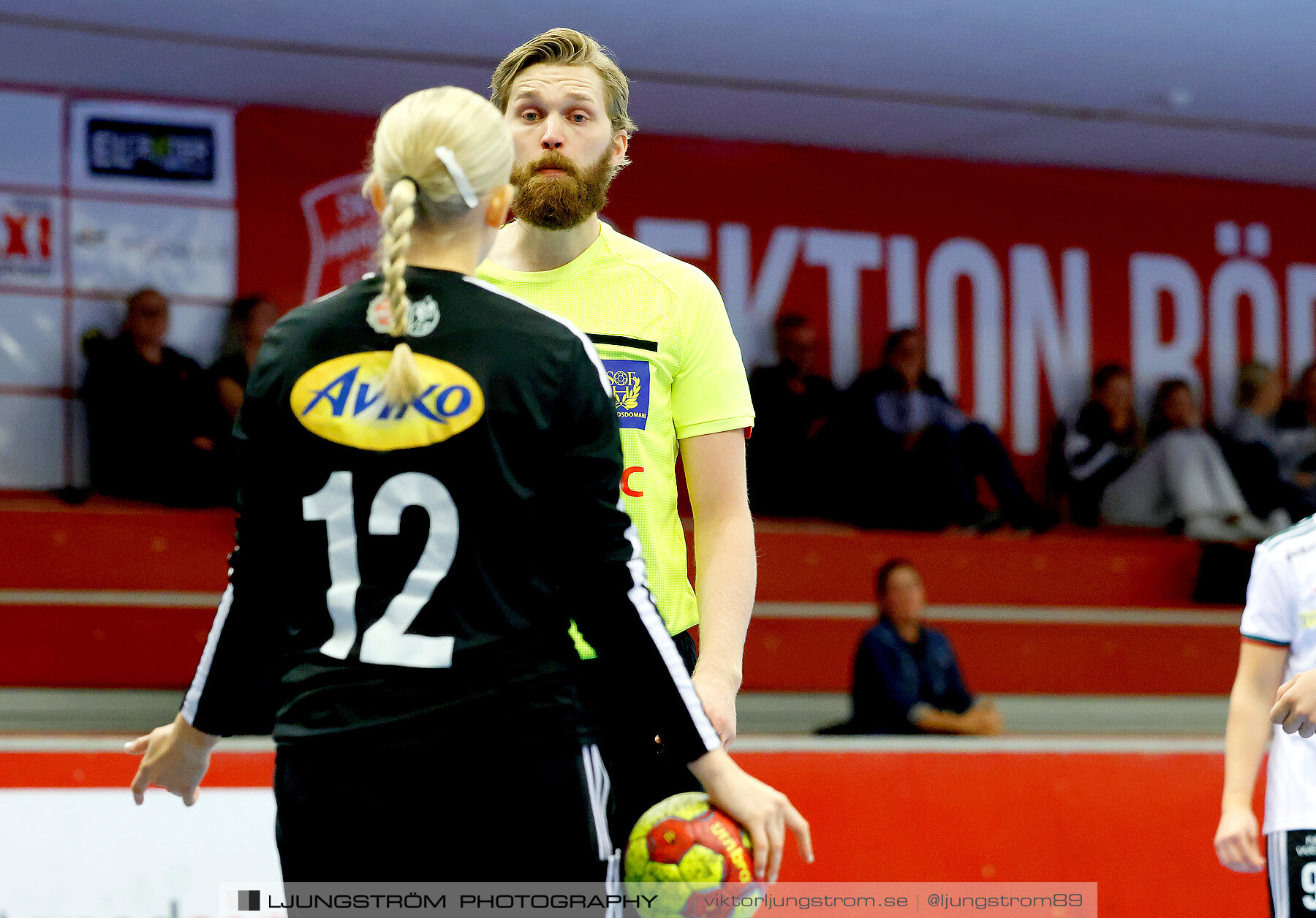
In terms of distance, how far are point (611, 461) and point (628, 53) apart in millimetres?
6146

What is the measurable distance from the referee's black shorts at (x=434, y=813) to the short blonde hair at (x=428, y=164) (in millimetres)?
401

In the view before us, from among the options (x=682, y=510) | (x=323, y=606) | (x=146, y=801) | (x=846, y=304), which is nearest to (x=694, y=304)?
(x=323, y=606)

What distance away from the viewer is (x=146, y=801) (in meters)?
3.93

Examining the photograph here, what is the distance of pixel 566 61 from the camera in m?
2.36

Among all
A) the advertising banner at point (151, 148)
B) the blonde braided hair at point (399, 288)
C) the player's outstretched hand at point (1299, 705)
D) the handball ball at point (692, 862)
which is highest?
the advertising banner at point (151, 148)

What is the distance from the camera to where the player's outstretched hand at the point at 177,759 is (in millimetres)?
1908

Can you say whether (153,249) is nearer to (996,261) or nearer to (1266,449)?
(996,261)

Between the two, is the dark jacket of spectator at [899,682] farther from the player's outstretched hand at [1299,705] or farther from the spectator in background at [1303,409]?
the spectator in background at [1303,409]

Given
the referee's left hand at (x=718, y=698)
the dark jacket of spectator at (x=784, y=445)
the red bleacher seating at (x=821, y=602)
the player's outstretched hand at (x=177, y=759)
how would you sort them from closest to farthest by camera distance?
1. the player's outstretched hand at (x=177, y=759)
2. the referee's left hand at (x=718, y=698)
3. the red bleacher seating at (x=821, y=602)
4. the dark jacket of spectator at (x=784, y=445)

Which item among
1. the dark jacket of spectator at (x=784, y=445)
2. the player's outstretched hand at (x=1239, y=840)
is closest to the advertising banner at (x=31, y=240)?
the dark jacket of spectator at (x=784, y=445)

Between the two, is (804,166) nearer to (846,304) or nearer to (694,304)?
(846,304)

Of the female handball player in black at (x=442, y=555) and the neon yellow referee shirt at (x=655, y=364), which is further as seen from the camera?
the neon yellow referee shirt at (x=655, y=364)

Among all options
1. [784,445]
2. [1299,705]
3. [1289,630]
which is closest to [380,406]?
[1299,705]

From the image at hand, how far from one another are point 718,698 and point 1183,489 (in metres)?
7.56
